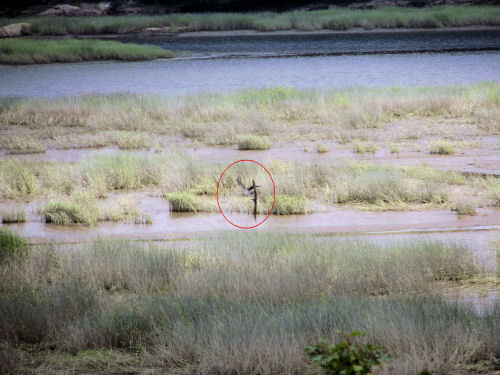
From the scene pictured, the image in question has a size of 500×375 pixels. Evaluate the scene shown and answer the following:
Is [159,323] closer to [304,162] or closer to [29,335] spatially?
[29,335]

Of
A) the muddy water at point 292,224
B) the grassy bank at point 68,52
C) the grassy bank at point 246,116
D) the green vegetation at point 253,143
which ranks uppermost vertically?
the grassy bank at point 68,52

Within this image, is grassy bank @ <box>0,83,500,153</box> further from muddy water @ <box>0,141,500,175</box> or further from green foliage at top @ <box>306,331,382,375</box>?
green foliage at top @ <box>306,331,382,375</box>

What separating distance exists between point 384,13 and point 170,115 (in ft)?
188

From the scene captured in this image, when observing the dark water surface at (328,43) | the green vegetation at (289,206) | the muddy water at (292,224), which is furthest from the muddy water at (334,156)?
the dark water surface at (328,43)

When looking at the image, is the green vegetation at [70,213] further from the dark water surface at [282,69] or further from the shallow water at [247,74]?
the dark water surface at [282,69]

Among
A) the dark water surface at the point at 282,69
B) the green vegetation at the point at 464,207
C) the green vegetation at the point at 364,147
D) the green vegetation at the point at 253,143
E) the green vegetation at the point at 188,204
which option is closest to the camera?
the green vegetation at the point at 464,207

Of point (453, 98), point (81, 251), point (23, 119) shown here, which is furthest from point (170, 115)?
point (81, 251)

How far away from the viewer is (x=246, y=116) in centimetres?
2177

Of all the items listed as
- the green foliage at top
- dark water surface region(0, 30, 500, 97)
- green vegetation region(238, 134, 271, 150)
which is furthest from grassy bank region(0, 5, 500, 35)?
the green foliage at top

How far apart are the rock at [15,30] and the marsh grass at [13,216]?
187ft

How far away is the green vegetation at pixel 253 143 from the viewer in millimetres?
17719

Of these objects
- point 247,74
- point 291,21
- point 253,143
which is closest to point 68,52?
point 247,74

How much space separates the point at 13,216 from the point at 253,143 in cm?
778

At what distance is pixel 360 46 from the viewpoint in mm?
57438
